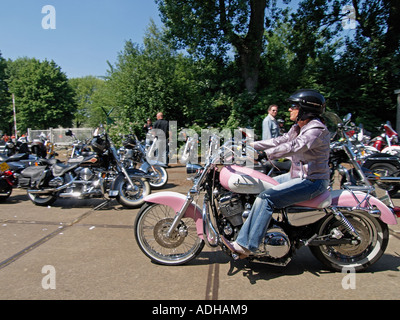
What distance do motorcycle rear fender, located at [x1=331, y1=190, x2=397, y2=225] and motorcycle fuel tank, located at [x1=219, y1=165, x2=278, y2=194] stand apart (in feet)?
2.31

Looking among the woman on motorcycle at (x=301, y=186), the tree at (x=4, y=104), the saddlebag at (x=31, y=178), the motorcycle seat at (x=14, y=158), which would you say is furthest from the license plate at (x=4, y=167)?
the tree at (x=4, y=104)

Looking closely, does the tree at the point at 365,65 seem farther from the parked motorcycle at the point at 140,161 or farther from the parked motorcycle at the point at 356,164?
the parked motorcycle at the point at 140,161

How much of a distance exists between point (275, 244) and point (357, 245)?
92 centimetres

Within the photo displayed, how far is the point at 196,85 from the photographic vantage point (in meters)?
12.8

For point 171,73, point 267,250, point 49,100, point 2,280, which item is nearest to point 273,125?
point 267,250

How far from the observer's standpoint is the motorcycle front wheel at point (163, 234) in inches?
126

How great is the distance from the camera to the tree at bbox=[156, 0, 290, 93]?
11.3m

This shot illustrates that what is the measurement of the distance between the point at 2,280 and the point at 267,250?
2574mm

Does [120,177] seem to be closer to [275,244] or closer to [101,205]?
[101,205]

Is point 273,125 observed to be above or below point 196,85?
below

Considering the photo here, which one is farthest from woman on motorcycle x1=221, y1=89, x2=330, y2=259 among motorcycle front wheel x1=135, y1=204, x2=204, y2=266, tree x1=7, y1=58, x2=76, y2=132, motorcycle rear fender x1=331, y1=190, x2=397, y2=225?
tree x1=7, y1=58, x2=76, y2=132

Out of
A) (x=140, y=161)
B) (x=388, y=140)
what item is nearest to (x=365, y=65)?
(x=388, y=140)

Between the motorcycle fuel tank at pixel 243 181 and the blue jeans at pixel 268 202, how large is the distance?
100 millimetres
